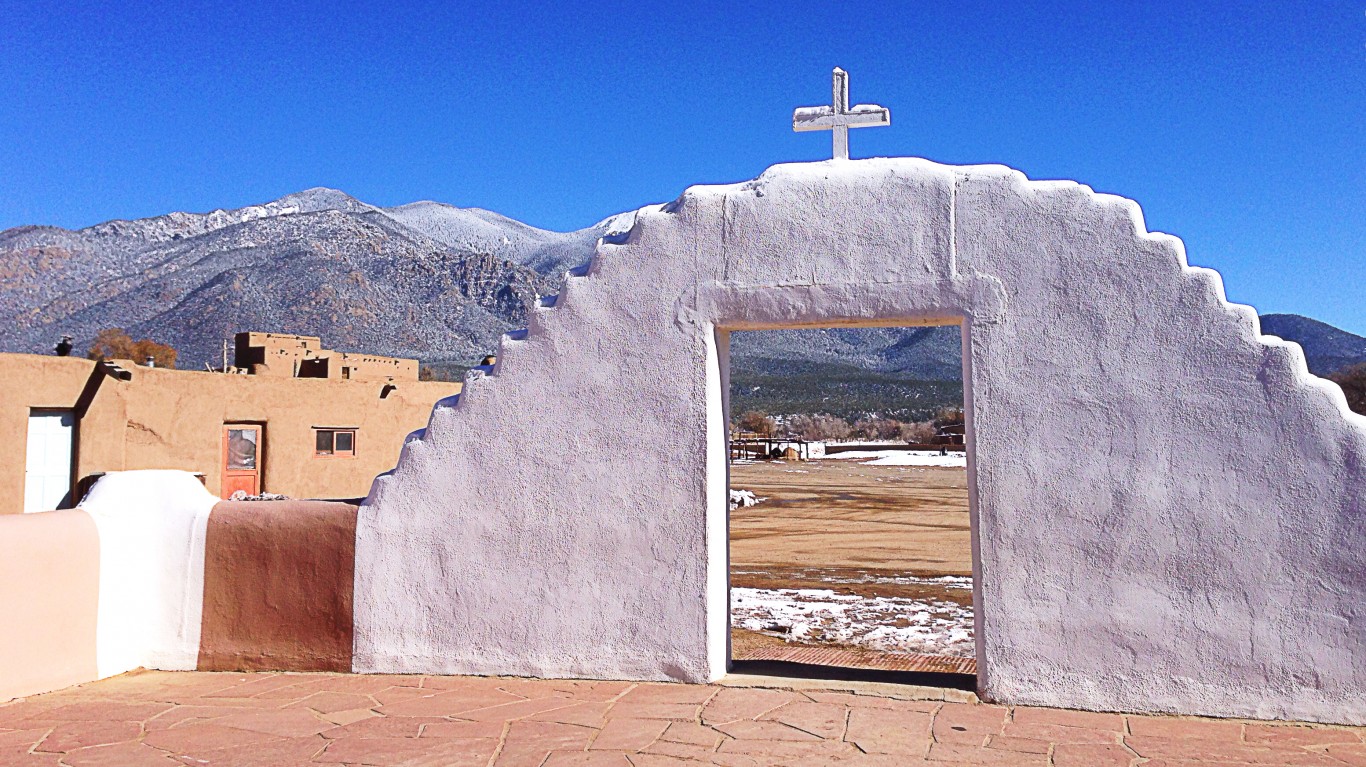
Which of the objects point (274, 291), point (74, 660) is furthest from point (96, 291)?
point (74, 660)

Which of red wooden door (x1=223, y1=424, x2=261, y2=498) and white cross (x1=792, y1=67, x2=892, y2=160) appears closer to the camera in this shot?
white cross (x1=792, y1=67, x2=892, y2=160)

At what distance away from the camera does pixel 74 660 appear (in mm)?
5746

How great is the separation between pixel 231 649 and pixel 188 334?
70878 millimetres

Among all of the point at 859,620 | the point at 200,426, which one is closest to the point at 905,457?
the point at 200,426

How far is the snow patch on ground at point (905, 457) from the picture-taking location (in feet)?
121

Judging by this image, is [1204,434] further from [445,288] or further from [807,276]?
[445,288]

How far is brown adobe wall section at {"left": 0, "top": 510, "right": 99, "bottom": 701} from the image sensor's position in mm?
5418

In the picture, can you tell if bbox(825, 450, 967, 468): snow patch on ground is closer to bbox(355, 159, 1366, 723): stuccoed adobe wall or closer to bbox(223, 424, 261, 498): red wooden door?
bbox(223, 424, 261, 498): red wooden door

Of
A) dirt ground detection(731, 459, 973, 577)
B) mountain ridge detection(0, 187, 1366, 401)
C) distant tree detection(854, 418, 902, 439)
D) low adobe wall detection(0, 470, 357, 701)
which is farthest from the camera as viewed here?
mountain ridge detection(0, 187, 1366, 401)

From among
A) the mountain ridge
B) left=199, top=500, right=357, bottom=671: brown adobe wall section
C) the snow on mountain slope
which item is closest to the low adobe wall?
left=199, top=500, right=357, bottom=671: brown adobe wall section

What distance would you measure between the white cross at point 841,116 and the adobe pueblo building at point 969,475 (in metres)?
0.37

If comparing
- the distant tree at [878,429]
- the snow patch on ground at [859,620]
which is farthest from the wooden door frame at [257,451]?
the distant tree at [878,429]

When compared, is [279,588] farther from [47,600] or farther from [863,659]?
[863,659]

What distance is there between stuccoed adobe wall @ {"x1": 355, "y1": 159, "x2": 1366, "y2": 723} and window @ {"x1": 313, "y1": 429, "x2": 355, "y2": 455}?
13559 millimetres
